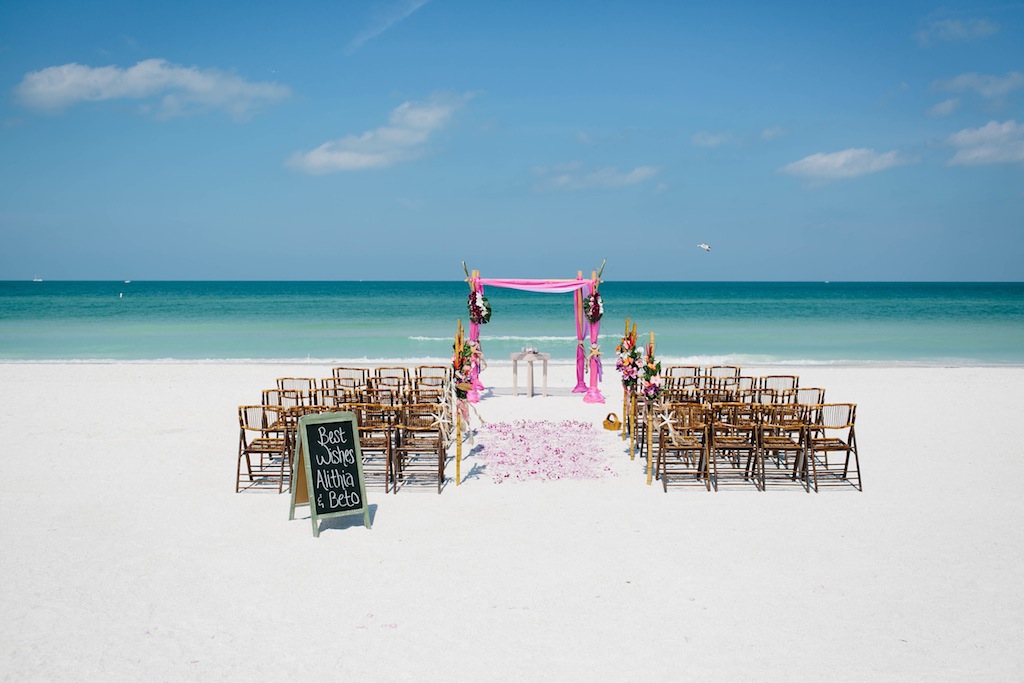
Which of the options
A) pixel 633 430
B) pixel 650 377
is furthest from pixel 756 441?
pixel 633 430

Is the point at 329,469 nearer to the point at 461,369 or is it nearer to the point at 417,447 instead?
Result: the point at 417,447

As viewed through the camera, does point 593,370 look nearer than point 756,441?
No

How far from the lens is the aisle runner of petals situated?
852 centimetres

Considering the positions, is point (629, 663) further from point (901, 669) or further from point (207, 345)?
point (207, 345)

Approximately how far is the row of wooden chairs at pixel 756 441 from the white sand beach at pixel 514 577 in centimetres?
38

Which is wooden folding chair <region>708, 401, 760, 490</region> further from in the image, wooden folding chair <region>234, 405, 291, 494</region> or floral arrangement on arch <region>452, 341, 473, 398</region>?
wooden folding chair <region>234, 405, 291, 494</region>

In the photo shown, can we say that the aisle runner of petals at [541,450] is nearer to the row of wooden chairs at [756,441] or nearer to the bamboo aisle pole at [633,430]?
the bamboo aisle pole at [633,430]

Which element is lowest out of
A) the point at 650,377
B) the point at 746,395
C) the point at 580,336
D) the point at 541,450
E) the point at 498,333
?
the point at 541,450

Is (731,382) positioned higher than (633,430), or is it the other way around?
(731,382)

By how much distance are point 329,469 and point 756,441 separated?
4831 millimetres

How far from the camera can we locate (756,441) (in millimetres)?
8258

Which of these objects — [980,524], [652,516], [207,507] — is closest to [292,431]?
[207,507]

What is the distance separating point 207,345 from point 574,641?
89.0 feet

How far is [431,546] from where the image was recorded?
616 cm
